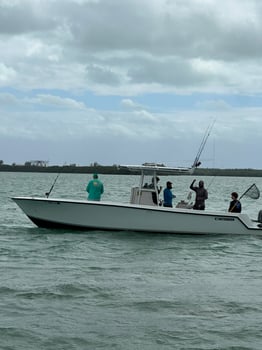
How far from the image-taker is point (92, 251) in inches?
683

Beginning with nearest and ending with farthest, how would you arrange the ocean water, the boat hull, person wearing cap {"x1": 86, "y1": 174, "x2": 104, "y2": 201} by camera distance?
the ocean water → the boat hull → person wearing cap {"x1": 86, "y1": 174, "x2": 104, "y2": 201}

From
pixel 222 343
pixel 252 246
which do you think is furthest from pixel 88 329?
pixel 252 246

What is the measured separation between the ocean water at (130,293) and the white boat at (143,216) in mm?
481

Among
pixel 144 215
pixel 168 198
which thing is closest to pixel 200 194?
pixel 168 198

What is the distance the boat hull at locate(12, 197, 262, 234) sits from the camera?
64.3 feet

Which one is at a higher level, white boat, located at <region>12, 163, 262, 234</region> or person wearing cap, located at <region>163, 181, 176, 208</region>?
person wearing cap, located at <region>163, 181, 176, 208</region>

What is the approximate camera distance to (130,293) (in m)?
12.0

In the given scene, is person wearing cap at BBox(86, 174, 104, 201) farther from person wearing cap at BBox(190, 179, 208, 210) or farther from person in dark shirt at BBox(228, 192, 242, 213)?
person in dark shirt at BBox(228, 192, 242, 213)

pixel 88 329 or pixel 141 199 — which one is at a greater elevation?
pixel 141 199

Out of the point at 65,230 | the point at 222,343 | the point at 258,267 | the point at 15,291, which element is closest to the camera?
the point at 222,343

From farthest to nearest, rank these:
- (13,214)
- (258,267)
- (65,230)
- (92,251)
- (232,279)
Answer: (13,214), (65,230), (92,251), (258,267), (232,279)

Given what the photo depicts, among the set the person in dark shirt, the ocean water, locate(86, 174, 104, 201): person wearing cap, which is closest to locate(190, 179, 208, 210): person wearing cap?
the person in dark shirt

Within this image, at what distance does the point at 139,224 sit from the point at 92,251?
2667mm

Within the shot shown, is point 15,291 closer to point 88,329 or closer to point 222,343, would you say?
point 88,329
